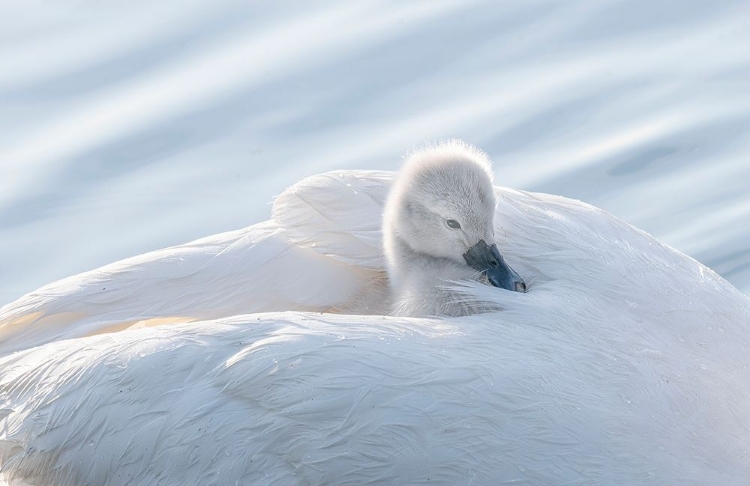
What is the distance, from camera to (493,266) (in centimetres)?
360

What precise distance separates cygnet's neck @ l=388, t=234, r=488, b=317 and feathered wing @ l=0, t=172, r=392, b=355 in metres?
0.08

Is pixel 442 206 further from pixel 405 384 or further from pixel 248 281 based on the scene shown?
pixel 405 384

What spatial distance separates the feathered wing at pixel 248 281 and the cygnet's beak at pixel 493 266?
1.02 ft

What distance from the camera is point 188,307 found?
3840 millimetres

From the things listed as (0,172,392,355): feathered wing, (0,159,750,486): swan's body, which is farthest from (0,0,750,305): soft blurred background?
(0,159,750,486): swan's body

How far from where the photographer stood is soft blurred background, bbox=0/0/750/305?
Answer: 596 centimetres

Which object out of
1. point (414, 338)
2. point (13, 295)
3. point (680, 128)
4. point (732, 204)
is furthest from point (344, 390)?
point (680, 128)

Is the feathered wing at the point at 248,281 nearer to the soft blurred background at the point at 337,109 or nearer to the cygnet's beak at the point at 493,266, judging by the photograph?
the cygnet's beak at the point at 493,266

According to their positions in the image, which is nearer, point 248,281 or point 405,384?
point 405,384

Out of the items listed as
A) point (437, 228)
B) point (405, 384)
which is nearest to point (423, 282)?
point (437, 228)

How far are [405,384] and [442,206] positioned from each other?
1021mm

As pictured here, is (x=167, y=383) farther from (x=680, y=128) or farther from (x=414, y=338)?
(x=680, y=128)

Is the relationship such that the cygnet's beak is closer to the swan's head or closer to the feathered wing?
the swan's head

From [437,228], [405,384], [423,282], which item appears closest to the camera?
[405,384]
